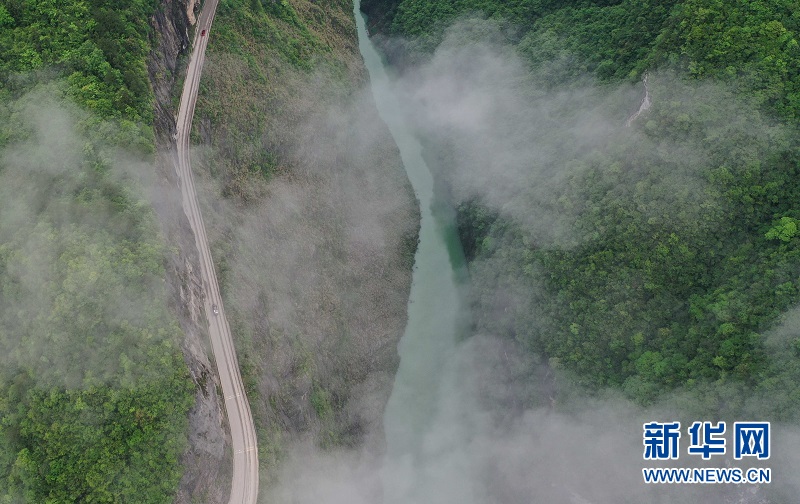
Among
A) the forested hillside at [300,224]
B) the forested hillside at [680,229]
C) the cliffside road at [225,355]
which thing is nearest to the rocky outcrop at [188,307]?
the cliffside road at [225,355]

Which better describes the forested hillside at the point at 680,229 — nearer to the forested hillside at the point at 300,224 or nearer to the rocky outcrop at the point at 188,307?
the forested hillside at the point at 300,224

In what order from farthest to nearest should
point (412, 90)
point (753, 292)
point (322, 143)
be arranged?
1. point (412, 90)
2. point (322, 143)
3. point (753, 292)

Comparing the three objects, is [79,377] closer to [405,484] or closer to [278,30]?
[405,484]

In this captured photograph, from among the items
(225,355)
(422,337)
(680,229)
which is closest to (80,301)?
(225,355)

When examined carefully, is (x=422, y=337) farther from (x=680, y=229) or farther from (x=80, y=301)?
(x=80, y=301)

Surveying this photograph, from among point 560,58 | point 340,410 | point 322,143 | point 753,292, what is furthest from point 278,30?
point 753,292

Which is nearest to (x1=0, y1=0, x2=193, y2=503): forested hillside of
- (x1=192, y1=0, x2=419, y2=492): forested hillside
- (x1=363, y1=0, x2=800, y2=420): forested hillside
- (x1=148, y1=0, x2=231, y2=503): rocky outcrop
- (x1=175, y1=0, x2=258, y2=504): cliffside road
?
(x1=148, y1=0, x2=231, y2=503): rocky outcrop

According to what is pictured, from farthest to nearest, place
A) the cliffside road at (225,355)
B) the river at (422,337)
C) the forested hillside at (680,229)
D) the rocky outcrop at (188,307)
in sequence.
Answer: the river at (422,337)
the forested hillside at (680,229)
the cliffside road at (225,355)
the rocky outcrop at (188,307)
